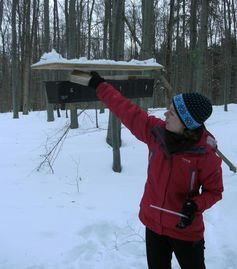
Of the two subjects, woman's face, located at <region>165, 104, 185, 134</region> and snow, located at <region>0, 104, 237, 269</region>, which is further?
snow, located at <region>0, 104, 237, 269</region>

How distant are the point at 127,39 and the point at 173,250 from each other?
2809cm

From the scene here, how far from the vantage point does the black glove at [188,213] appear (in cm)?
251

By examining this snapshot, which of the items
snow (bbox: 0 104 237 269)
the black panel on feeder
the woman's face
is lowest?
snow (bbox: 0 104 237 269)

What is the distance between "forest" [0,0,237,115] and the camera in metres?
9.32

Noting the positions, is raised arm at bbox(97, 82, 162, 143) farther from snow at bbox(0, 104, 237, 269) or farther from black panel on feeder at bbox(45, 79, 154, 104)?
snow at bbox(0, 104, 237, 269)

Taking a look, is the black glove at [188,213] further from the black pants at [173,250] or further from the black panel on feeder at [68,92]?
the black panel on feeder at [68,92]

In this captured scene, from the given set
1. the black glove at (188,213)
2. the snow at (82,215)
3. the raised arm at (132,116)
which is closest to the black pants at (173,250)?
the black glove at (188,213)

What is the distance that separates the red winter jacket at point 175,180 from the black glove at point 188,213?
0.04 metres

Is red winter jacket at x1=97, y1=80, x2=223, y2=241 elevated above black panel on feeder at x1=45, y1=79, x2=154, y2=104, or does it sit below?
below

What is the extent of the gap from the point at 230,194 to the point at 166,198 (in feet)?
13.6

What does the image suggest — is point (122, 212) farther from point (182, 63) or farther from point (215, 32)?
point (215, 32)

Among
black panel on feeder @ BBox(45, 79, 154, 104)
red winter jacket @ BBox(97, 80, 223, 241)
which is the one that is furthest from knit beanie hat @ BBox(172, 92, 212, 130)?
black panel on feeder @ BBox(45, 79, 154, 104)

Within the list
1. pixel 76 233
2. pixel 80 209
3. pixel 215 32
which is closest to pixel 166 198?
pixel 76 233

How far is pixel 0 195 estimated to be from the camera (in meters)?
6.31
